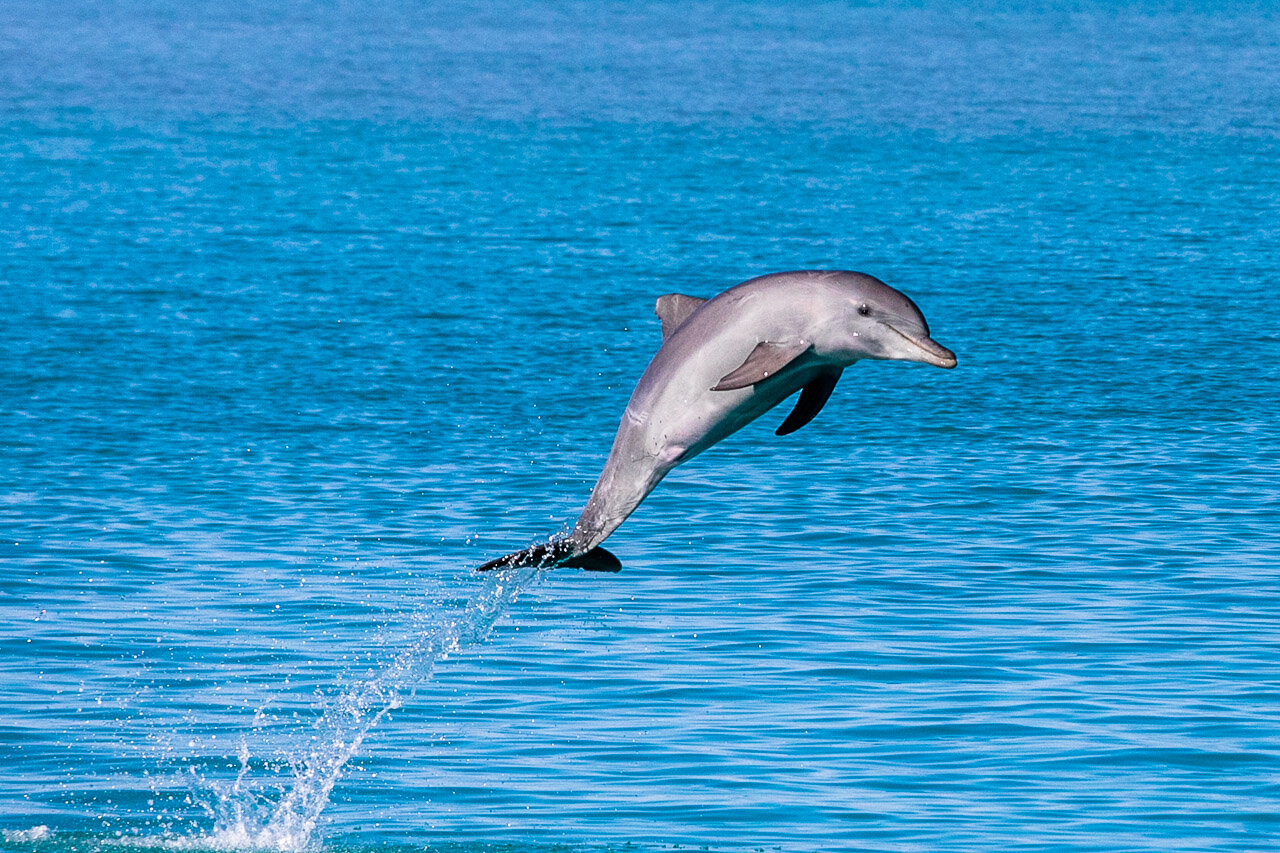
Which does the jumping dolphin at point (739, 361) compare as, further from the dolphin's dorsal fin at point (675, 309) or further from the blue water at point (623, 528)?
the blue water at point (623, 528)

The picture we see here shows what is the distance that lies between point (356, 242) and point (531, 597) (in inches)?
846

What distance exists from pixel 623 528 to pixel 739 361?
33.6ft

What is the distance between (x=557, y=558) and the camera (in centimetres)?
1112

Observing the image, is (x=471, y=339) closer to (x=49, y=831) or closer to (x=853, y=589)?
(x=853, y=589)

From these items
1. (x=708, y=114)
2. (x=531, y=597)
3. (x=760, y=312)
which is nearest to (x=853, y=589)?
(x=531, y=597)

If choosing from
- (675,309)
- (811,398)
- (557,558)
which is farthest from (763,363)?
(557,558)

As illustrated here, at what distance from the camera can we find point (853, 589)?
17.9 m

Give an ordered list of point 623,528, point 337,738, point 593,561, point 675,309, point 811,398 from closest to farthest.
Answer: point 811,398, point 675,309, point 593,561, point 337,738, point 623,528

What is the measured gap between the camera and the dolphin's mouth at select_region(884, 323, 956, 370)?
959 centimetres

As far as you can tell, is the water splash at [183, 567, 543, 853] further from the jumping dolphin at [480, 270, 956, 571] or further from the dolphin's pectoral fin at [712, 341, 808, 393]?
the dolphin's pectoral fin at [712, 341, 808, 393]

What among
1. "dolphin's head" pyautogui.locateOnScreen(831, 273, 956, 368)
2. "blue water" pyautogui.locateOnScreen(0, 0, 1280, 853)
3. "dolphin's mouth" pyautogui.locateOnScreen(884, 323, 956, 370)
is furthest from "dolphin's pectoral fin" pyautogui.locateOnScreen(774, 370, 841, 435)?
"blue water" pyautogui.locateOnScreen(0, 0, 1280, 853)

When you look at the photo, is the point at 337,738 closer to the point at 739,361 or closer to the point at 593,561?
the point at 593,561

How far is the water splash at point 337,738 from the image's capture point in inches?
528

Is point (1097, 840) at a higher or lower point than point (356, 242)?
higher
